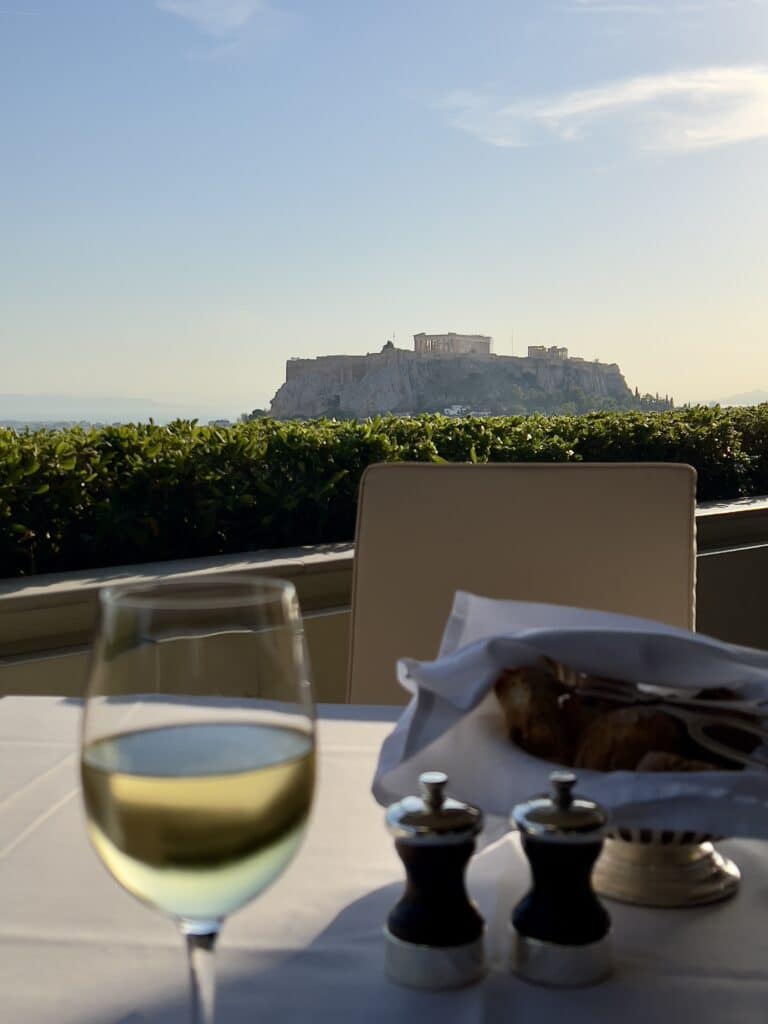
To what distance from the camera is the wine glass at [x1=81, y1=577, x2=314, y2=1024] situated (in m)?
0.46

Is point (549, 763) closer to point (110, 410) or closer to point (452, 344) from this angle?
point (110, 410)

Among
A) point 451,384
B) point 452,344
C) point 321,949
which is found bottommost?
point 321,949

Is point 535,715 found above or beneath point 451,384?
beneath

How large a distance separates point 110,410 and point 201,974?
125 inches

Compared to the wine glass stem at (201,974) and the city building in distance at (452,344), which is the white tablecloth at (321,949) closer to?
the wine glass stem at (201,974)

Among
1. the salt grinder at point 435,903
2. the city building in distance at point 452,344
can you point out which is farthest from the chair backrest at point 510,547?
the city building in distance at point 452,344

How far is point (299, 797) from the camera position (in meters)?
0.48

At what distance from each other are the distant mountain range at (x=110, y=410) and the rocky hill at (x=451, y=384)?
90 centimetres

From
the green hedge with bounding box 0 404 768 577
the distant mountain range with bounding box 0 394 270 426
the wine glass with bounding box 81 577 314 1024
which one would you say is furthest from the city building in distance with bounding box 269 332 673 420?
the wine glass with bounding box 81 577 314 1024

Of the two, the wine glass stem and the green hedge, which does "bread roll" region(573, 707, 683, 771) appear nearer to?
the wine glass stem

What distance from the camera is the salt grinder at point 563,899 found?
2.02ft

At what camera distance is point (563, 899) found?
0.62m

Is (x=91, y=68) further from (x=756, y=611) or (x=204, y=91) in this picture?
(x=756, y=611)

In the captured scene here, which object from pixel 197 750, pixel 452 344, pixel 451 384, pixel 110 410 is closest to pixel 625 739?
pixel 197 750
